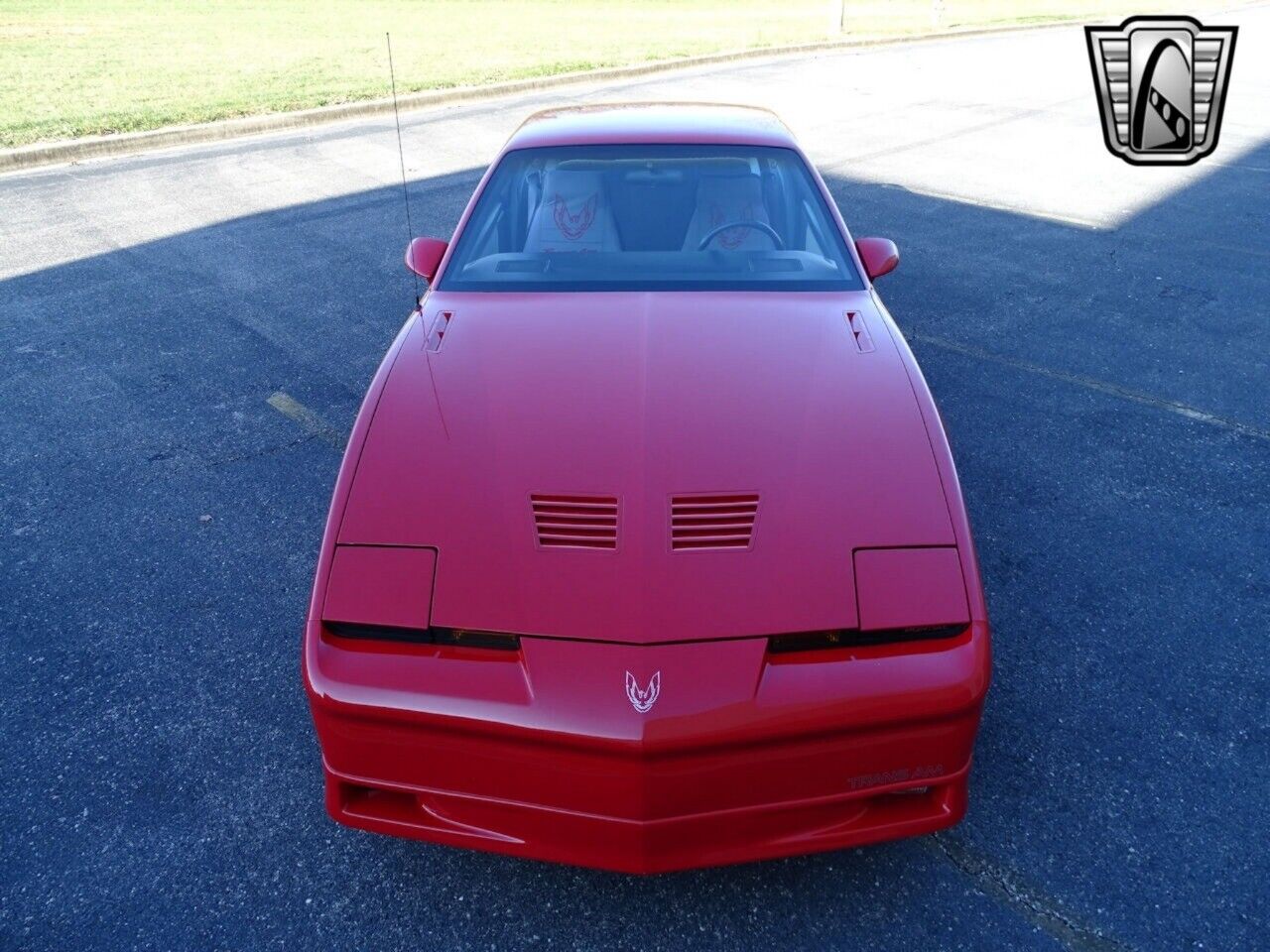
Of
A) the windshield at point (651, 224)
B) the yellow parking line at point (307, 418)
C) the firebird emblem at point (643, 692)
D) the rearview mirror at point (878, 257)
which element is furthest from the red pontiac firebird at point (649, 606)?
the yellow parking line at point (307, 418)

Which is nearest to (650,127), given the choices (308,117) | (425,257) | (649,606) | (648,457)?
(425,257)

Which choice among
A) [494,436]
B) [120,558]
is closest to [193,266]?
[120,558]

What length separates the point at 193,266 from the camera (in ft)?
22.0

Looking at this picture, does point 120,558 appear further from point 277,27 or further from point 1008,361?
point 277,27

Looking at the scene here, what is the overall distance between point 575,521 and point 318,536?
1857mm

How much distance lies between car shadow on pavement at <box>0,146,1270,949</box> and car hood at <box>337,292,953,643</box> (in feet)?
2.50

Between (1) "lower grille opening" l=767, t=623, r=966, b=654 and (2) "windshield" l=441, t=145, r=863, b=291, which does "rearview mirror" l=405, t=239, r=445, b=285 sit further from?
(1) "lower grille opening" l=767, t=623, r=966, b=654

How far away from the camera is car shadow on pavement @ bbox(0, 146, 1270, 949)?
223 centimetres

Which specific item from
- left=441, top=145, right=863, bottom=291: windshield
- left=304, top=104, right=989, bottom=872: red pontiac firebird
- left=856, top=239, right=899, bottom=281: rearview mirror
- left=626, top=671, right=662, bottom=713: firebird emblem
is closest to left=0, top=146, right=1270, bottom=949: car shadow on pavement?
left=304, top=104, right=989, bottom=872: red pontiac firebird

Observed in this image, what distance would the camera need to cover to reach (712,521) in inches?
86.1

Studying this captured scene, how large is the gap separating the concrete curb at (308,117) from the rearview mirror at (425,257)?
8321 mm

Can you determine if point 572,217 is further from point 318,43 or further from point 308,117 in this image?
point 318,43

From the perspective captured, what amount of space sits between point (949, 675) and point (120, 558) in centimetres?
299

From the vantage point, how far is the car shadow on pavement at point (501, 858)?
2234 millimetres
